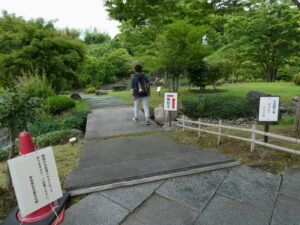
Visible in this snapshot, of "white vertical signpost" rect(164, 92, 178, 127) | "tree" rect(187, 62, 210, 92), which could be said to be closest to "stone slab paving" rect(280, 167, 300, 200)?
"white vertical signpost" rect(164, 92, 178, 127)

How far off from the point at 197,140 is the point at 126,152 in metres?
1.48

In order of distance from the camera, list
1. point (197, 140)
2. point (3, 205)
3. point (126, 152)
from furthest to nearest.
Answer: point (197, 140) < point (126, 152) < point (3, 205)

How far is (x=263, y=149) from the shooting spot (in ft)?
9.37

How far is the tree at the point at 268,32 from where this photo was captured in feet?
46.4

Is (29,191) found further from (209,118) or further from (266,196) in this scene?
(209,118)

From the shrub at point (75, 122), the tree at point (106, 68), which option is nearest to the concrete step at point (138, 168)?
the shrub at point (75, 122)

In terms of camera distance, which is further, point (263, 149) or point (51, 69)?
point (51, 69)

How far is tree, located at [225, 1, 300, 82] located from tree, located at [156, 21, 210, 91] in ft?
31.5

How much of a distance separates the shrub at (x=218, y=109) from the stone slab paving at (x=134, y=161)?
3784 millimetres

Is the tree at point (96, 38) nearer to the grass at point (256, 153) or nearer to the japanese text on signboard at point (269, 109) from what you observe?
the grass at point (256, 153)

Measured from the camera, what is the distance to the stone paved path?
168 centimetres

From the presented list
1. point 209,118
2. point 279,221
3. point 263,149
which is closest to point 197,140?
point 263,149

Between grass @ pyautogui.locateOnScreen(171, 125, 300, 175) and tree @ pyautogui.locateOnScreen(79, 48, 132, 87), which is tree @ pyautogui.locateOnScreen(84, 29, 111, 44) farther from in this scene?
grass @ pyautogui.locateOnScreen(171, 125, 300, 175)

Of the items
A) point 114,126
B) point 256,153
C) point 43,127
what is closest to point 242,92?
point 114,126
